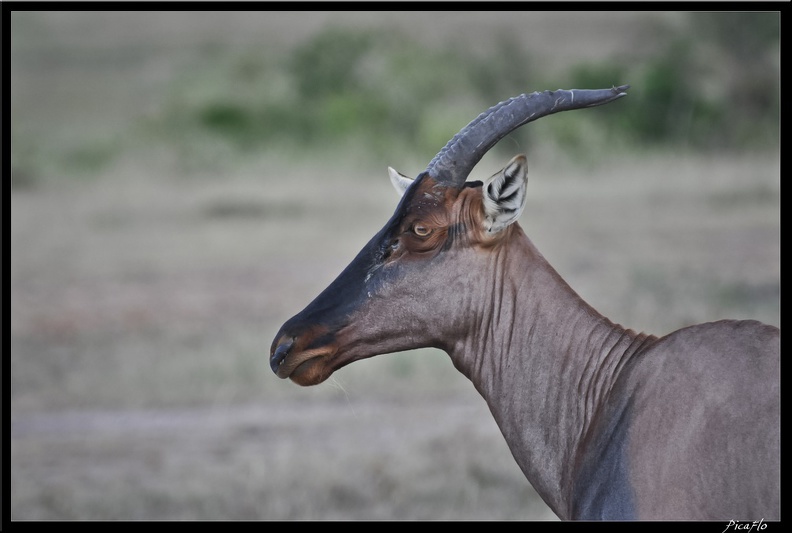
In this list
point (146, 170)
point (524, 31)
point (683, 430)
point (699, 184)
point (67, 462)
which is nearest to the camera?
point (683, 430)

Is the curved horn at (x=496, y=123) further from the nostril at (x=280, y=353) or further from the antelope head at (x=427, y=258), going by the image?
the nostril at (x=280, y=353)

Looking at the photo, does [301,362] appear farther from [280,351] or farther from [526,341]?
[526,341]

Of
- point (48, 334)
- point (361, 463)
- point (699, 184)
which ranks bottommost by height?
point (361, 463)

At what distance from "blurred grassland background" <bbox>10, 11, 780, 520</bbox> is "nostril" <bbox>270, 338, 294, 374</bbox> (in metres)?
2.32

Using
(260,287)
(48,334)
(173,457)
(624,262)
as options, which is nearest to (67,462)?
(173,457)

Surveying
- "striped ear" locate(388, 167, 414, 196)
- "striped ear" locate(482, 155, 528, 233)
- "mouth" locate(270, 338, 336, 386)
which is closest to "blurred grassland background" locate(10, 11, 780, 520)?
"striped ear" locate(388, 167, 414, 196)

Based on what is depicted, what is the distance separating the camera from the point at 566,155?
2692 cm

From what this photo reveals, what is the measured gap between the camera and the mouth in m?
4.92

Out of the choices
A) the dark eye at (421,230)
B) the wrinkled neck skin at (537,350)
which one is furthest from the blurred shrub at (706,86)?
the dark eye at (421,230)

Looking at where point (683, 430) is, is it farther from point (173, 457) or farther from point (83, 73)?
point (83, 73)

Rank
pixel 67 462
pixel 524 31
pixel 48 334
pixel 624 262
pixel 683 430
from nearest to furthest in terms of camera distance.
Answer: pixel 683 430 → pixel 67 462 → pixel 48 334 → pixel 624 262 → pixel 524 31

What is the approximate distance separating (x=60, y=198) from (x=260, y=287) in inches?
391

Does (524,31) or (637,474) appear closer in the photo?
(637,474)
